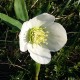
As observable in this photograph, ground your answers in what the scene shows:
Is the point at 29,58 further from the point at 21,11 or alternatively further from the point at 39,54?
the point at 21,11

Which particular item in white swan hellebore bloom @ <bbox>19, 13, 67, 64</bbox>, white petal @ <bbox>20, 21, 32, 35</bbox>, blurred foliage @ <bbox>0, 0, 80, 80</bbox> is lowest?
blurred foliage @ <bbox>0, 0, 80, 80</bbox>

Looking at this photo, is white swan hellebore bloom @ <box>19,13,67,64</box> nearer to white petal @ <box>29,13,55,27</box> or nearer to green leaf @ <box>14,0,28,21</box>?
white petal @ <box>29,13,55,27</box>

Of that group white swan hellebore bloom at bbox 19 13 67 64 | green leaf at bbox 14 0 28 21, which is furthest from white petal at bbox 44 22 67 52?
green leaf at bbox 14 0 28 21

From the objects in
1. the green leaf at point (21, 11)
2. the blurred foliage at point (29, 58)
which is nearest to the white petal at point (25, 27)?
the green leaf at point (21, 11)

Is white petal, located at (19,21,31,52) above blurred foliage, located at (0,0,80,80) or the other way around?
above

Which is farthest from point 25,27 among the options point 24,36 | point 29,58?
point 29,58

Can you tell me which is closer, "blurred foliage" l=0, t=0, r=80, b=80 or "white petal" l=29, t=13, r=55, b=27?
"white petal" l=29, t=13, r=55, b=27

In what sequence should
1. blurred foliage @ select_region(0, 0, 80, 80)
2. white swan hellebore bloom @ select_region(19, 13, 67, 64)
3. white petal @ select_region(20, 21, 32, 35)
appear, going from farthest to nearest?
blurred foliage @ select_region(0, 0, 80, 80) → white swan hellebore bloom @ select_region(19, 13, 67, 64) → white petal @ select_region(20, 21, 32, 35)
